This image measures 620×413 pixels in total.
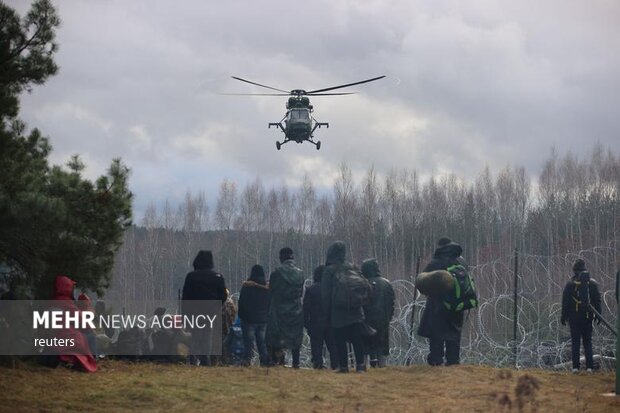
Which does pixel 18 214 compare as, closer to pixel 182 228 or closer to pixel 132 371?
pixel 132 371

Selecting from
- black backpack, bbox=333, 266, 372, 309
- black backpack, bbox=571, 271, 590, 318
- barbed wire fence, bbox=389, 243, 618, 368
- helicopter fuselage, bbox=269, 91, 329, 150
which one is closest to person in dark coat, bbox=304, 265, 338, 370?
black backpack, bbox=333, 266, 372, 309

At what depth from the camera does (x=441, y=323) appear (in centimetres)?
1292

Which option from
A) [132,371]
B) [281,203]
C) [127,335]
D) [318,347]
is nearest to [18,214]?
[132,371]

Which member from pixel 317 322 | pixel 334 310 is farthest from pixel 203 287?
pixel 334 310

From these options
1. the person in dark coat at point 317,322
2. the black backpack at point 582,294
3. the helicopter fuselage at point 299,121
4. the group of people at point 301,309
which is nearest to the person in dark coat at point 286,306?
the group of people at point 301,309

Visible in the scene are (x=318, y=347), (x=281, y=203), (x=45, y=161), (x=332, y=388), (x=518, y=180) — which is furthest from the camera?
(x=281, y=203)

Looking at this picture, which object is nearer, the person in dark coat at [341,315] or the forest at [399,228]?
the person in dark coat at [341,315]

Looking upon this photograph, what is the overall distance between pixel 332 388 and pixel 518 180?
46515 mm

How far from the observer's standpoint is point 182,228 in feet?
219

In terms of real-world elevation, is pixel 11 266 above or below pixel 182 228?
below

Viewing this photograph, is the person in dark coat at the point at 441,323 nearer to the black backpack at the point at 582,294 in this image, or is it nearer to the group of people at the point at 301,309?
the group of people at the point at 301,309

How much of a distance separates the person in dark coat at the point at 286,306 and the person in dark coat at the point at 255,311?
1.39 feet

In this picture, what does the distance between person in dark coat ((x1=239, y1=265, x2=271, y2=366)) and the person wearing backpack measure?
14.5 ft

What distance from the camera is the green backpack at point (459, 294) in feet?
42.1
